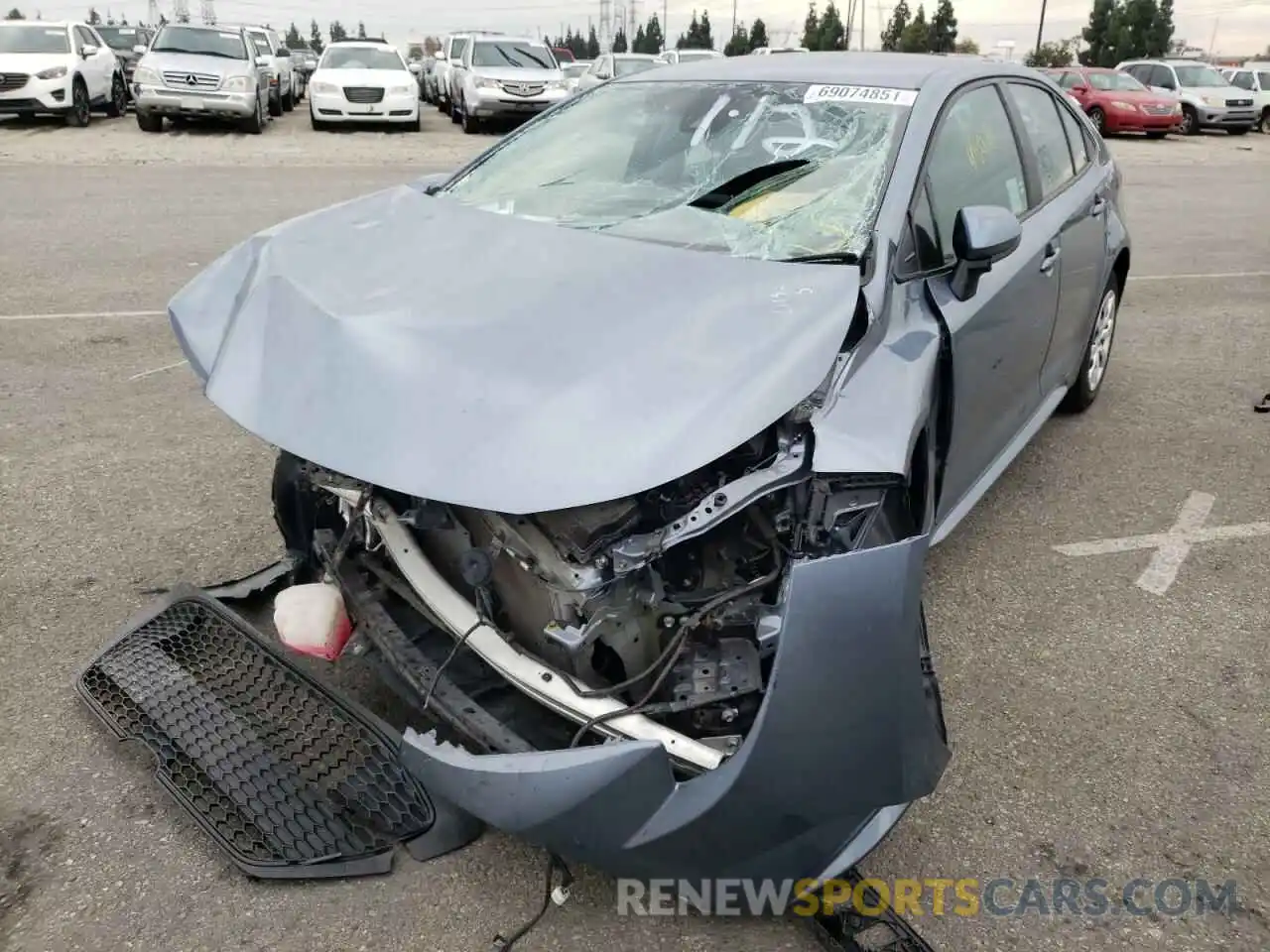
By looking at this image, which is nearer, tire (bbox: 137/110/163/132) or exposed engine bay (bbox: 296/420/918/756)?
exposed engine bay (bbox: 296/420/918/756)

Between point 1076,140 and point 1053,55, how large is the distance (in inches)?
2534

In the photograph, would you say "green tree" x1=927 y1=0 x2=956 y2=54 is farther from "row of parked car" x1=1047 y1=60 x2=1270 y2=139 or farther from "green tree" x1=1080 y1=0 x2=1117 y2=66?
"row of parked car" x1=1047 y1=60 x2=1270 y2=139

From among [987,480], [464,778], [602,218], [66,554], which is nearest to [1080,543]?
[987,480]

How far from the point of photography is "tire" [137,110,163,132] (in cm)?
1619

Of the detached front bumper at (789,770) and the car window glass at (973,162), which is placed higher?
the car window glass at (973,162)

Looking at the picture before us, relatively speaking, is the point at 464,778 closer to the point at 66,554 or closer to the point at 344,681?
the point at 344,681

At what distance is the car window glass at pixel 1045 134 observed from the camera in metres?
3.91

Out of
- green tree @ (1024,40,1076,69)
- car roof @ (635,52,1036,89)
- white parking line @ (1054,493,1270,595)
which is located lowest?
white parking line @ (1054,493,1270,595)

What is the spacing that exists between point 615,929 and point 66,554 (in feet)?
8.22

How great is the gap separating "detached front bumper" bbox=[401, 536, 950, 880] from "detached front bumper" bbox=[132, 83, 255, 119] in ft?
54.1

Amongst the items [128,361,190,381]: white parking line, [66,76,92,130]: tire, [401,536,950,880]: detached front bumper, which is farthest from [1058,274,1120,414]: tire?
[66,76,92,130]: tire

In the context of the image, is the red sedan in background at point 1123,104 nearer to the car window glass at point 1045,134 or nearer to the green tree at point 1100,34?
the car window glass at point 1045,134

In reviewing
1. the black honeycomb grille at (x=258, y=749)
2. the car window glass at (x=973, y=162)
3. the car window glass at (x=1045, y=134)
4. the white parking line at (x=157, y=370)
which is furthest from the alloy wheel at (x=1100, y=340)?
the white parking line at (x=157, y=370)

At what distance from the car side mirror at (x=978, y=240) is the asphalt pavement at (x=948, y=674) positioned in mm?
1168
